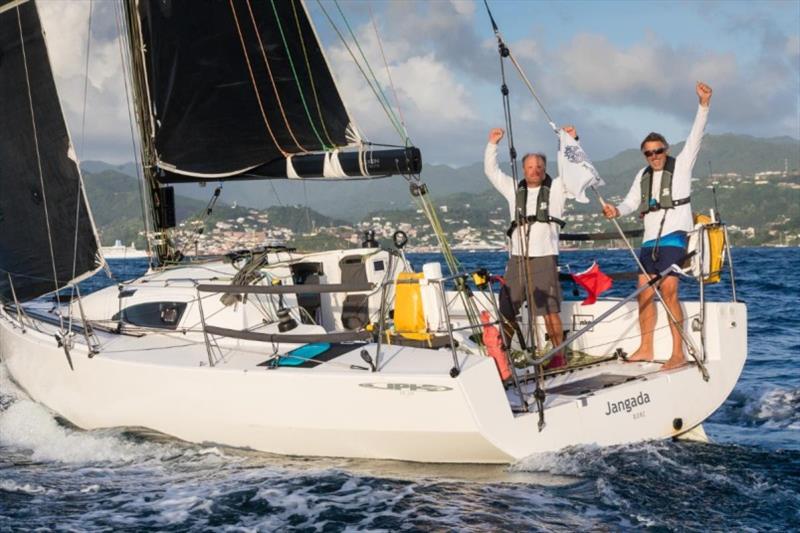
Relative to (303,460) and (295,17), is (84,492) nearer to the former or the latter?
(303,460)

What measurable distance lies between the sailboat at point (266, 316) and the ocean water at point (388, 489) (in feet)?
0.67

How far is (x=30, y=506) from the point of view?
6.22 m

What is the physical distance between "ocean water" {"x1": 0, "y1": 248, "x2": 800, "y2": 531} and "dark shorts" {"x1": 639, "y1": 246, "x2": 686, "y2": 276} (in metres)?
1.59

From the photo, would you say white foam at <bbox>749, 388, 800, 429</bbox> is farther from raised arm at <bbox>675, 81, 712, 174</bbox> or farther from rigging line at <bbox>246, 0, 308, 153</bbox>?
rigging line at <bbox>246, 0, 308, 153</bbox>

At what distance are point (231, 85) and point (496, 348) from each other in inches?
197

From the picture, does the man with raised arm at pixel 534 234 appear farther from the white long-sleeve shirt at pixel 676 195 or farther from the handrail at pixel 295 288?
the handrail at pixel 295 288

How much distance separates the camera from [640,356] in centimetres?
854

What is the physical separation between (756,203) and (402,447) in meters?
125

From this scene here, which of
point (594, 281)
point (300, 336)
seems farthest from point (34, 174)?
point (594, 281)

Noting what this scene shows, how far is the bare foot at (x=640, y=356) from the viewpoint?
27.9 ft

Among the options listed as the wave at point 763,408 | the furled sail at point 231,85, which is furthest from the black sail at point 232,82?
the wave at point 763,408

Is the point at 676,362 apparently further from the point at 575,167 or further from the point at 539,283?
the point at 575,167

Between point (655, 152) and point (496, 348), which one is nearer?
point (496, 348)

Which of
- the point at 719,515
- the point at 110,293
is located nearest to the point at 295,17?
the point at 110,293
